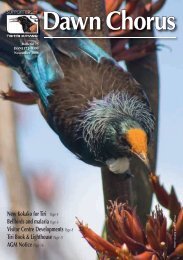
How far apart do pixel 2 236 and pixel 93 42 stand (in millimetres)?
350

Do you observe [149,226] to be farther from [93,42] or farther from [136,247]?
[93,42]

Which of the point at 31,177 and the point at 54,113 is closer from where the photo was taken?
the point at 31,177

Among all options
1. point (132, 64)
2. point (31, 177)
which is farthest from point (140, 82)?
point (31, 177)

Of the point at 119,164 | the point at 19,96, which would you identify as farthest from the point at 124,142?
the point at 19,96

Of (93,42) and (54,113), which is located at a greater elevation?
(93,42)

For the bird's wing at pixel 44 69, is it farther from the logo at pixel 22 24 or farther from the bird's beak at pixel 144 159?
the bird's beak at pixel 144 159

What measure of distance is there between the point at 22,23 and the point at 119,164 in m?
0.31

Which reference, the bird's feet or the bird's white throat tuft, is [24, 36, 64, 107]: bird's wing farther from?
the bird's white throat tuft

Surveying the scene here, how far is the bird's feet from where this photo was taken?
1.20m

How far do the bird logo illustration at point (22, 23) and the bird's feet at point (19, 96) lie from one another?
5.0 inches

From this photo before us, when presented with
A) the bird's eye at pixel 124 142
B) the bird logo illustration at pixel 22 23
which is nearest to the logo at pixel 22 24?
the bird logo illustration at pixel 22 23

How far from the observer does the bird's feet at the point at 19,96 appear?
1195 millimetres

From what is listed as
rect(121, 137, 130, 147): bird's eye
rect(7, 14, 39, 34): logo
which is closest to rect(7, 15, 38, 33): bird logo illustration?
rect(7, 14, 39, 34): logo

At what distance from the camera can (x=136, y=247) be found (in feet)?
3.39
